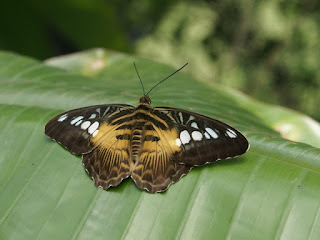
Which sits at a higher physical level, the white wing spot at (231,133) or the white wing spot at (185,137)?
the white wing spot at (231,133)

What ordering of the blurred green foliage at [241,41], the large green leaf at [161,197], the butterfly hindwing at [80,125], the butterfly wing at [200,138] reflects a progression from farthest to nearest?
the blurred green foliage at [241,41] < the butterfly hindwing at [80,125] < the butterfly wing at [200,138] < the large green leaf at [161,197]

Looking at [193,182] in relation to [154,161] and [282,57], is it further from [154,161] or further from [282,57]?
[282,57]

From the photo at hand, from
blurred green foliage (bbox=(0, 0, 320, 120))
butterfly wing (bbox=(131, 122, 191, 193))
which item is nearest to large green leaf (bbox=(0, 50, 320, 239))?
butterfly wing (bbox=(131, 122, 191, 193))

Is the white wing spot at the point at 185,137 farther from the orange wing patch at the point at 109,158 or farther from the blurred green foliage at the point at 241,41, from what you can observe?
the blurred green foliage at the point at 241,41

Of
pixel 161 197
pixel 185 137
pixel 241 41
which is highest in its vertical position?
pixel 241 41

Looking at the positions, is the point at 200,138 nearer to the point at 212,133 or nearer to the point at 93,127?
the point at 212,133

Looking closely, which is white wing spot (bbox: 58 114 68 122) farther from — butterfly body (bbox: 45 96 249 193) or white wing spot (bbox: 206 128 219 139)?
white wing spot (bbox: 206 128 219 139)

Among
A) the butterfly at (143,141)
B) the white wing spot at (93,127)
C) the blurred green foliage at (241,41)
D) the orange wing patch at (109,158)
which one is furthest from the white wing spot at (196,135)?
the blurred green foliage at (241,41)

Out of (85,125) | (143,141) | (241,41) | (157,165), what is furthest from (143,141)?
(241,41)
